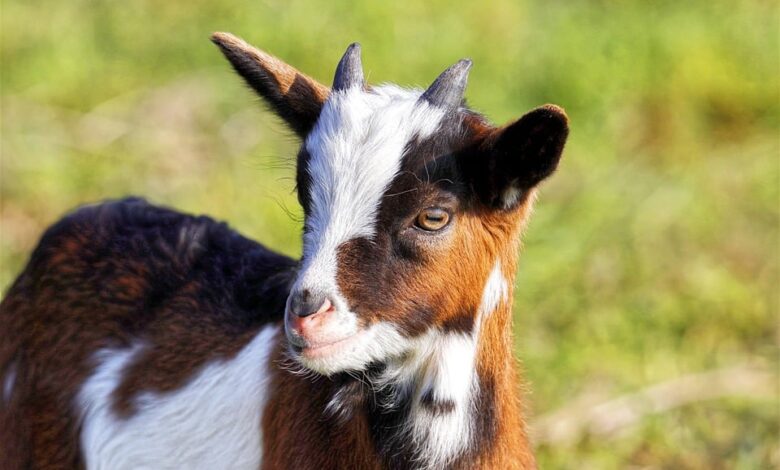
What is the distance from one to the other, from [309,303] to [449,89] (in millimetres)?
897

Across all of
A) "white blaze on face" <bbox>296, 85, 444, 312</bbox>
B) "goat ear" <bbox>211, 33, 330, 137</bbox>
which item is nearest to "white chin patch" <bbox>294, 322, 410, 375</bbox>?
"white blaze on face" <bbox>296, 85, 444, 312</bbox>

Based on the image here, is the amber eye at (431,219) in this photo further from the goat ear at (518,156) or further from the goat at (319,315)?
the goat ear at (518,156)

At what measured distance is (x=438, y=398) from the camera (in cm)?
416

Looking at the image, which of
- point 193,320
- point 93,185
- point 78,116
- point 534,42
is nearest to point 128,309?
point 193,320

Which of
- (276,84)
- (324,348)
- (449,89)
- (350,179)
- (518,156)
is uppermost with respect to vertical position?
(449,89)

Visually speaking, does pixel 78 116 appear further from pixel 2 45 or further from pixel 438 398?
pixel 438 398

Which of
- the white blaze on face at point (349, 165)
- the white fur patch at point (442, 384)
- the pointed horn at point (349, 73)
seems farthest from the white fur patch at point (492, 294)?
the pointed horn at point (349, 73)

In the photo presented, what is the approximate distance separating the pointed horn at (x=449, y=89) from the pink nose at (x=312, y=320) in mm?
793

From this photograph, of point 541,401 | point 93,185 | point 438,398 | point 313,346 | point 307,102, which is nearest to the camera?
point 313,346

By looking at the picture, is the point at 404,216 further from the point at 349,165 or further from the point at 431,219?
the point at 349,165

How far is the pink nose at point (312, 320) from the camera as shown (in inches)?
149

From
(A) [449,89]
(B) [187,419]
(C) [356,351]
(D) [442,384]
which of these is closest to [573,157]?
(B) [187,419]

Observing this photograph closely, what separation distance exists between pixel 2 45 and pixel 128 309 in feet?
20.0

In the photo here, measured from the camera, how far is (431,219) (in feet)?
13.1
